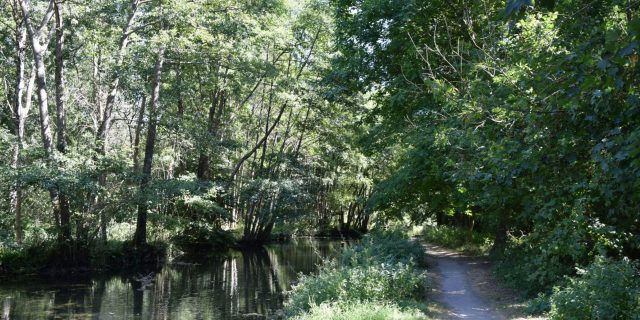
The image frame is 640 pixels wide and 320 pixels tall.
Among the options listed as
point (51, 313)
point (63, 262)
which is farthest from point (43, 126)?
point (51, 313)

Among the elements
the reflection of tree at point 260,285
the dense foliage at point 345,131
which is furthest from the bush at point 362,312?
the reflection of tree at point 260,285

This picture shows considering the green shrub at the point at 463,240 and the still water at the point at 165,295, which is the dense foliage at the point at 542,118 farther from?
the still water at the point at 165,295

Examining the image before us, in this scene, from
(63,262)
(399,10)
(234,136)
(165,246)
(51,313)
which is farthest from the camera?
(234,136)

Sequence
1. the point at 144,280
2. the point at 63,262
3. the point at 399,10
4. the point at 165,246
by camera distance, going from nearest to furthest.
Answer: the point at 399,10 → the point at 144,280 → the point at 63,262 → the point at 165,246

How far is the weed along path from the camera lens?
408 inches

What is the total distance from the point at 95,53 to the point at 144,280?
919 cm

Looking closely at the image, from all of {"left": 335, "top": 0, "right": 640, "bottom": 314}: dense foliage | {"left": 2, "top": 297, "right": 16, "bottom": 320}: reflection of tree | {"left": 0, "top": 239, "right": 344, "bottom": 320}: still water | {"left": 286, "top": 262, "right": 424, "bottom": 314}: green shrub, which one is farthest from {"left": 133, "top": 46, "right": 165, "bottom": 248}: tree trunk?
{"left": 286, "top": 262, "right": 424, "bottom": 314}: green shrub

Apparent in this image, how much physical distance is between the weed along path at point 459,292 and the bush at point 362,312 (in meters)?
1.36

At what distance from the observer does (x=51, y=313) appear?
1397 centimetres

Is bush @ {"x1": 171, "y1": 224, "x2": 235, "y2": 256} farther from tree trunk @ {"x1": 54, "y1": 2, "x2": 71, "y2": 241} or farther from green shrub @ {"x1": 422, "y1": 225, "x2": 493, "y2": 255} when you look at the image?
green shrub @ {"x1": 422, "y1": 225, "x2": 493, "y2": 255}

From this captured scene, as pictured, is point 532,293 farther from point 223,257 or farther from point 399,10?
point 223,257

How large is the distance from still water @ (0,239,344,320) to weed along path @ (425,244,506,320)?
3.31 m

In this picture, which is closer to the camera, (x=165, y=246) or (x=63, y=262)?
(x=63, y=262)

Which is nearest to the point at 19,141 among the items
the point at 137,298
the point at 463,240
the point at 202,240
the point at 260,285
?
the point at 137,298
